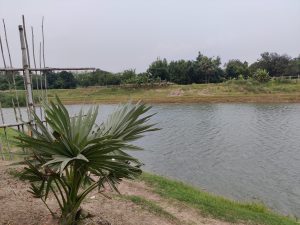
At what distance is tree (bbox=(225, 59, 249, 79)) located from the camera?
6644 cm

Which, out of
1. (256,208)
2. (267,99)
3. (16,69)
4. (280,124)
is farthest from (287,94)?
(16,69)

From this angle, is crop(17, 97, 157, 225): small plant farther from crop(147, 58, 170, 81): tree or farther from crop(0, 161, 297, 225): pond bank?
crop(147, 58, 170, 81): tree

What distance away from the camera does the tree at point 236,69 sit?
66.4m

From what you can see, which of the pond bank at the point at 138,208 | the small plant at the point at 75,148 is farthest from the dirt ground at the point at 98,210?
the small plant at the point at 75,148

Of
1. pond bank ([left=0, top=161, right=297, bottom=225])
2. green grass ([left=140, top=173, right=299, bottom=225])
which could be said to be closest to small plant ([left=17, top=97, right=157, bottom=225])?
pond bank ([left=0, top=161, right=297, bottom=225])

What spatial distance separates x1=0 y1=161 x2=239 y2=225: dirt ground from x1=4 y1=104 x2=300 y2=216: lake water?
1150 mm

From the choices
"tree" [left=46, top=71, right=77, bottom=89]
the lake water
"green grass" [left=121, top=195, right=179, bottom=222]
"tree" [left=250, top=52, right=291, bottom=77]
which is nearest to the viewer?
"green grass" [left=121, top=195, right=179, bottom=222]

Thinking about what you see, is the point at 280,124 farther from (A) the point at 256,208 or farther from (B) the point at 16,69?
(B) the point at 16,69

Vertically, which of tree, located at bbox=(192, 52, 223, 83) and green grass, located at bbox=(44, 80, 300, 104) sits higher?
tree, located at bbox=(192, 52, 223, 83)

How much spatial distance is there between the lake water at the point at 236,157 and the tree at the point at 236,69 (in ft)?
130

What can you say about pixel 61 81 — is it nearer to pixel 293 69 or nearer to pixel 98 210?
pixel 293 69

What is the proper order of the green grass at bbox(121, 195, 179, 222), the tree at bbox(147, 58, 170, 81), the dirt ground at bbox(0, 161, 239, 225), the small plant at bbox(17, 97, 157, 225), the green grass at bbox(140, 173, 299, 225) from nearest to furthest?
the small plant at bbox(17, 97, 157, 225) → the dirt ground at bbox(0, 161, 239, 225) → the green grass at bbox(121, 195, 179, 222) → the green grass at bbox(140, 173, 299, 225) → the tree at bbox(147, 58, 170, 81)

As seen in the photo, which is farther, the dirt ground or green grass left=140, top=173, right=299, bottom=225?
green grass left=140, top=173, right=299, bottom=225

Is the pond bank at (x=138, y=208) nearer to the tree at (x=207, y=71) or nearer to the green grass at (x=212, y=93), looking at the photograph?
the green grass at (x=212, y=93)
